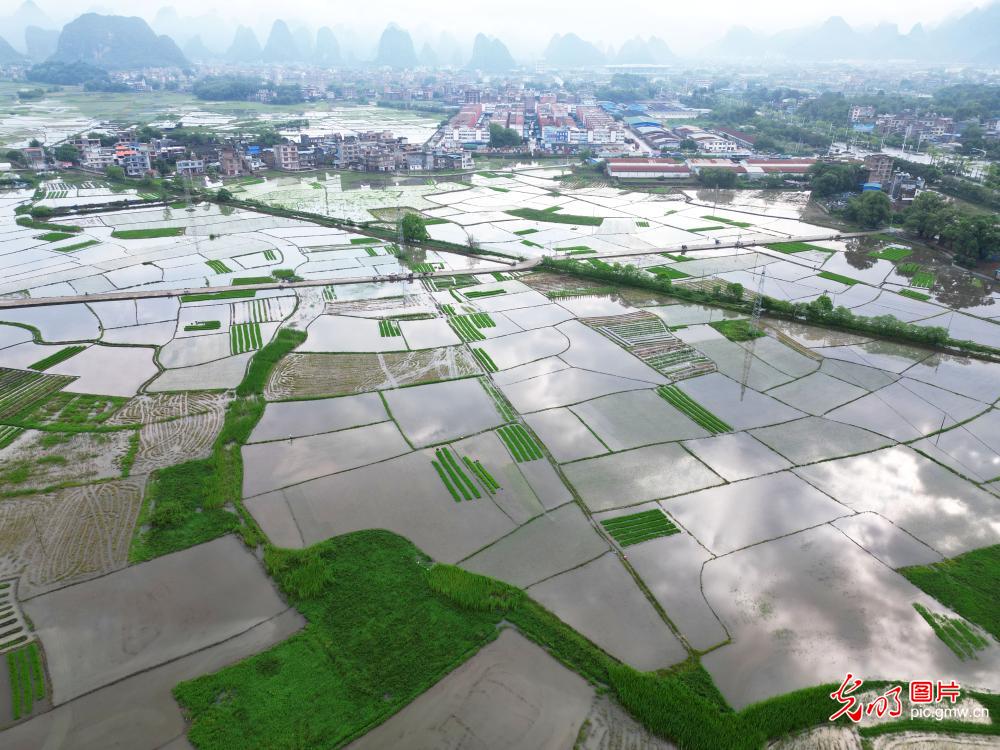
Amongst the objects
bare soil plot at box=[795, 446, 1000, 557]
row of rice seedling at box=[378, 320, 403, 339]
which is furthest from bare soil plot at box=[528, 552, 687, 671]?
row of rice seedling at box=[378, 320, 403, 339]

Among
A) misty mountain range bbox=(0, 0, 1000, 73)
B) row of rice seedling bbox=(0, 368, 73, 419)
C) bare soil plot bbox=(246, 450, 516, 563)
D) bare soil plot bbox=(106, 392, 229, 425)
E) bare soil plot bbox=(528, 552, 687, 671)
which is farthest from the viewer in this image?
misty mountain range bbox=(0, 0, 1000, 73)

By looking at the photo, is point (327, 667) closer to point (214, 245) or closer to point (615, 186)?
point (214, 245)

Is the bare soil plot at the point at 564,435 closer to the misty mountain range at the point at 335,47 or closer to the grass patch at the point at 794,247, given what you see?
the grass patch at the point at 794,247

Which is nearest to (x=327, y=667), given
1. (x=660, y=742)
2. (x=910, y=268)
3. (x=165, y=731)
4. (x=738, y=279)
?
(x=165, y=731)

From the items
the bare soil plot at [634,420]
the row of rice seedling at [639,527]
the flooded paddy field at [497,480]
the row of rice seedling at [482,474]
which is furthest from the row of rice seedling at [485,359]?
the row of rice seedling at [639,527]

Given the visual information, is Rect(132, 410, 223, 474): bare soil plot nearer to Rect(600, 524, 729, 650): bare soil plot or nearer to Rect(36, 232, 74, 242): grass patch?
Rect(600, 524, 729, 650): bare soil plot

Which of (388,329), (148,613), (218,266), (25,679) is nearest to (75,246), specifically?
(218,266)

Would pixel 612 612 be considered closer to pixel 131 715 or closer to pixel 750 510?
pixel 750 510
